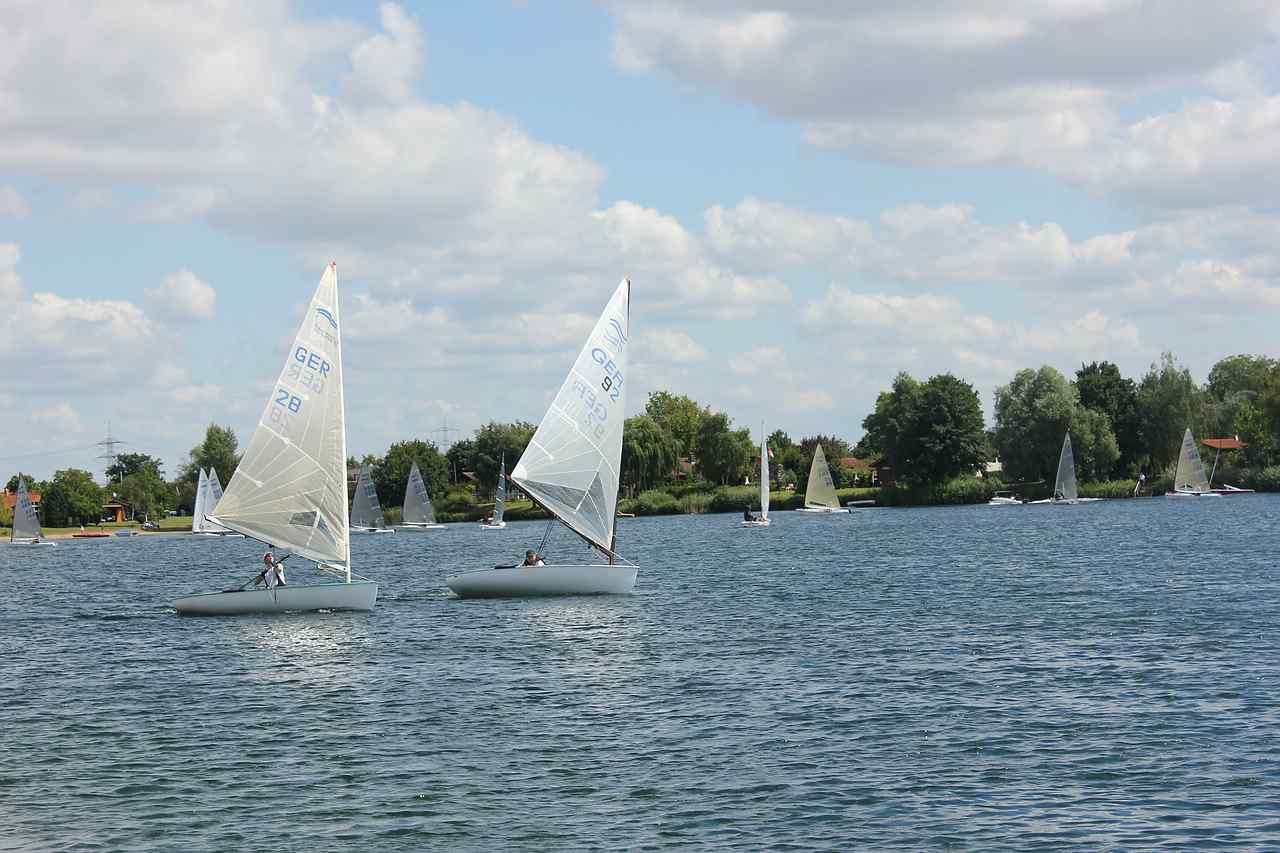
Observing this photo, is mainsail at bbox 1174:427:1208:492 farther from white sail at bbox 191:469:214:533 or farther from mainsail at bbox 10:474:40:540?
mainsail at bbox 10:474:40:540

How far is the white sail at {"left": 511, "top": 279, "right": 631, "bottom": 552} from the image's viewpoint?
5012 cm

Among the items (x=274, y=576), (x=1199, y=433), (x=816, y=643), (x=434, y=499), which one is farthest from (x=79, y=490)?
(x=816, y=643)

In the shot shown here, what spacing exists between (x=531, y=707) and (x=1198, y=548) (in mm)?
53533

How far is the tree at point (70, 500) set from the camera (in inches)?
7357

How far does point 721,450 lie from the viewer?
18250 centimetres

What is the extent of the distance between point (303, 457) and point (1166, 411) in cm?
12992

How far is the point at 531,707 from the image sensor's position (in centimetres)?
2927

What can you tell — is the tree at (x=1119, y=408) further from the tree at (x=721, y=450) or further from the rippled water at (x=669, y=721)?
the rippled water at (x=669, y=721)

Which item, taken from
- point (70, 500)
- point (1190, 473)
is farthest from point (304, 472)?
point (70, 500)

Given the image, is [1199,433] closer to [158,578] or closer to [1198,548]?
[1198,548]

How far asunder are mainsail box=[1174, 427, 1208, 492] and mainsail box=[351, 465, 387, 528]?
83.2m

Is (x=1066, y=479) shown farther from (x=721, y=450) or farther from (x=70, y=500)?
(x=70, y=500)

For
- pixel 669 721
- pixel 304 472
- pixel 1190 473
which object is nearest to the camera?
pixel 669 721

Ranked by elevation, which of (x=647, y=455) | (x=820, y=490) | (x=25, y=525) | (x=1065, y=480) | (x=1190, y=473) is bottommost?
(x=25, y=525)
